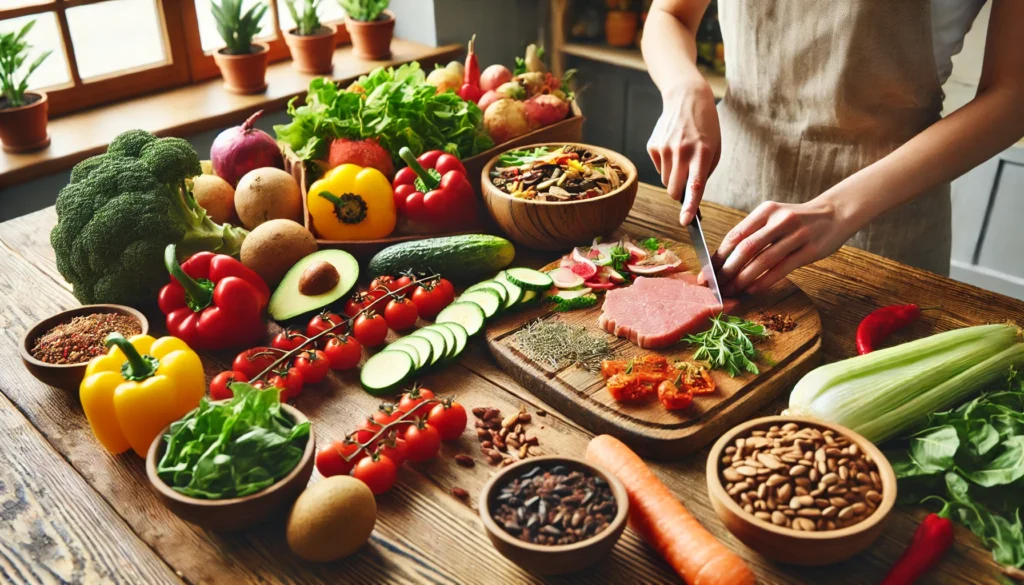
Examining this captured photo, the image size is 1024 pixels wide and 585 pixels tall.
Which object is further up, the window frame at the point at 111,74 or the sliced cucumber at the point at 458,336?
the window frame at the point at 111,74

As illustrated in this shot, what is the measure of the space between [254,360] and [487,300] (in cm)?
51

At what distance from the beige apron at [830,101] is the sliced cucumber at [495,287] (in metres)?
0.93

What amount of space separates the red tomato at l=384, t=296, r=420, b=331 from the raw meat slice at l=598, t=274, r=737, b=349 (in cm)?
42

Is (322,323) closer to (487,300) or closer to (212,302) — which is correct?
(212,302)

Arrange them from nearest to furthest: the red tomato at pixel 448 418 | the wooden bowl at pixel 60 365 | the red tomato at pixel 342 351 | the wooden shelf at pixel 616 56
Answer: the red tomato at pixel 448 418 → the wooden bowl at pixel 60 365 → the red tomato at pixel 342 351 → the wooden shelf at pixel 616 56

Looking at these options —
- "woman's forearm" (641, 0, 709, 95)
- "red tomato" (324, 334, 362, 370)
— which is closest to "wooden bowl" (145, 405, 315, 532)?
"red tomato" (324, 334, 362, 370)

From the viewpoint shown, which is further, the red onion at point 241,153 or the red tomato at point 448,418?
the red onion at point 241,153

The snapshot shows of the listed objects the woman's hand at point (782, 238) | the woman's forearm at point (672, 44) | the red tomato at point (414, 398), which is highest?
the woman's forearm at point (672, 44)

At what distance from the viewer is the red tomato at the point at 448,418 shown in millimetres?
1430

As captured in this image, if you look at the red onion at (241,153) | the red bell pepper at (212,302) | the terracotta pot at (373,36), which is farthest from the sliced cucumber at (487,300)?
the terracotta pot at (373,36)

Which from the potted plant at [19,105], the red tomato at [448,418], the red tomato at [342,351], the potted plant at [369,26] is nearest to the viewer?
the red tomato at [448,418]

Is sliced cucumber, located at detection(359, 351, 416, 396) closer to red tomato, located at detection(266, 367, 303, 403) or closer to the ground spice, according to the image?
red tomato, located at detection(266, 367, 303, 403)

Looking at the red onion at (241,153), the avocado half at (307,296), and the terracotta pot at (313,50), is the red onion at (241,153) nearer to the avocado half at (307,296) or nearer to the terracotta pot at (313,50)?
the avocado half at (307,296)

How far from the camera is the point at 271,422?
1.29m
